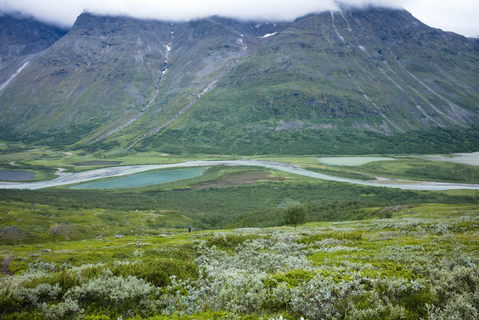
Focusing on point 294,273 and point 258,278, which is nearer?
point 258,278

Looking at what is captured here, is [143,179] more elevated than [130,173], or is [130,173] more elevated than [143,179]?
[130,173]

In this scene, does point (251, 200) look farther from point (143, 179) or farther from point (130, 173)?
point (130, 173)

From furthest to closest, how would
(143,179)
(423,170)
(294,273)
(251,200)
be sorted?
(423,170)
(143,179)
(251,200)
(294,273)

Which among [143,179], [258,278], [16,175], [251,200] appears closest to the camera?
[258,278]

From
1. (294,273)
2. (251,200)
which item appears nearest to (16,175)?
→ (251,200)

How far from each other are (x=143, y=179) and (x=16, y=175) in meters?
62.9

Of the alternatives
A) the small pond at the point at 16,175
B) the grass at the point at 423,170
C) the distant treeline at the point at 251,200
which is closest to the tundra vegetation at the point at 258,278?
the distant treeline at the point at 251,200

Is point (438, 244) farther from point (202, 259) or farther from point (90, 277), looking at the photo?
point (90, 277)

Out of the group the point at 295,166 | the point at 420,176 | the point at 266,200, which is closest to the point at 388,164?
the point at 420,176

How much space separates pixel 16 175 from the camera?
12288 centimetres

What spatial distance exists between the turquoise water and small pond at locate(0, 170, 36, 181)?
3488 cm

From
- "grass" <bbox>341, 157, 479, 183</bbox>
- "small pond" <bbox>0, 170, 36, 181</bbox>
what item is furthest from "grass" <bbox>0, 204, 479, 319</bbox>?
"small pond" <bbox>0, 170, 36, 181</bbox>

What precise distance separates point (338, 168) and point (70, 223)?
436 feet

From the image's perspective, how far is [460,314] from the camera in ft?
27.6
